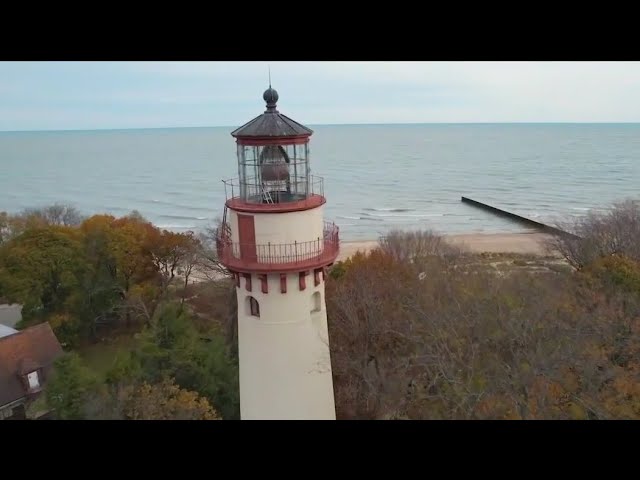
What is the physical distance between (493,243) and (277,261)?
91.6ft

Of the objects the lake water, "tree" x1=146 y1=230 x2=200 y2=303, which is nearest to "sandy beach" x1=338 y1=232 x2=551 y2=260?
the lake water

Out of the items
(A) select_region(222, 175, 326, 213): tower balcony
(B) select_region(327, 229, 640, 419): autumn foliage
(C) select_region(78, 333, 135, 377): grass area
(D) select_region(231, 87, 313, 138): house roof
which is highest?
(D) select_region(231, 87, 313, 138): house roof

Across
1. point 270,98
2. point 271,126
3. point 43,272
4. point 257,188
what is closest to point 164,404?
point 257,188

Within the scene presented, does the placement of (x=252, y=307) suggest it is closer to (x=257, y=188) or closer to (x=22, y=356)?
(x=257, y=188)

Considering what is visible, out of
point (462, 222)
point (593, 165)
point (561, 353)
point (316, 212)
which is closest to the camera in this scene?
point (316, 212)

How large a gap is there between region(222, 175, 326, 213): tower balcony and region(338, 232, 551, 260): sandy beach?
20.5 meters

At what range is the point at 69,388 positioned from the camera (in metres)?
12.1

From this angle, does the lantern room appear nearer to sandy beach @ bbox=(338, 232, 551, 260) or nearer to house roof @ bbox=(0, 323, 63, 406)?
house roof @ bbox=(0, 323, 63, 406)

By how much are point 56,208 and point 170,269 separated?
1529 cm

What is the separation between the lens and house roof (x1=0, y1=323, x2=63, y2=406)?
50.7 ft

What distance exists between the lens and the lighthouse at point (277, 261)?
7902 mm
